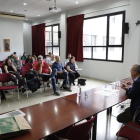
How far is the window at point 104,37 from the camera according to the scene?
20.9 feet

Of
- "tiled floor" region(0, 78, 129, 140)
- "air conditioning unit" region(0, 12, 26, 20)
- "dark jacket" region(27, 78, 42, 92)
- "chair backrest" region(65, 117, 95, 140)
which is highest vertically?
"air conditioning unit" region(0, 12, 26, 20)

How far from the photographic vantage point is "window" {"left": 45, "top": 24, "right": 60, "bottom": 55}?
32.3 ft

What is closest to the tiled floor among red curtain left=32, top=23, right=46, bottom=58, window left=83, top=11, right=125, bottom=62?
window left=83, top=11, right=125, bottom=62

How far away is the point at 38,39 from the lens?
11219mm

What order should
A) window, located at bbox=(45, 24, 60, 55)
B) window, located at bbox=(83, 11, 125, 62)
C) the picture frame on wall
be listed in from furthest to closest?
window, located at bbox=(45, 24, 60, 55) → the picture frame on wall → window, located at bbox=(83, 11, 125, 62)

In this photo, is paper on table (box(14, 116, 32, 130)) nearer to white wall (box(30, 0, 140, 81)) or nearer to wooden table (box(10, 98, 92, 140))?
wooden table (box(10, 98, 92, 140))

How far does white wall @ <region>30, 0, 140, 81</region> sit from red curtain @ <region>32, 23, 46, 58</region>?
7.49ft

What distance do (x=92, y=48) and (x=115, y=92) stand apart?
16.6 ft

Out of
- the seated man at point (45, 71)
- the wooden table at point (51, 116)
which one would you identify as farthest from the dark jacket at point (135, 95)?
the seated man at point (45, 71)

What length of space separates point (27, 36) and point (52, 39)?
9.27 feet

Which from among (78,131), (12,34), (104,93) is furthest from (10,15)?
(78,131)

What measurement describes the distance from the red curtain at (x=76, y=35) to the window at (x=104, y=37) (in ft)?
0.77

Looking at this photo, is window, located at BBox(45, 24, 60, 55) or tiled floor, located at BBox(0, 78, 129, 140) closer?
tiled floor, located at BBox(0, 78, 129, 140)

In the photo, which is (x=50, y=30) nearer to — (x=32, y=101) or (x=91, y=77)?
(x=91, y=77)
